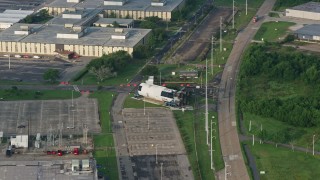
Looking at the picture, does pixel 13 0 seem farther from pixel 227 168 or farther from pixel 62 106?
pixel 227 168

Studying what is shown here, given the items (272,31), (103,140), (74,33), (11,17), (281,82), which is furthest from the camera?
(11,17)

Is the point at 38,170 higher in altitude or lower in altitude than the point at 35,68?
higher

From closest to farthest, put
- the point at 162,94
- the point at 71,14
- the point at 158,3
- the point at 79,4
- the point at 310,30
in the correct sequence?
the point at 162,94, the point at 310,30, the point at 71,14, the point at 158,3, the point at 79,4

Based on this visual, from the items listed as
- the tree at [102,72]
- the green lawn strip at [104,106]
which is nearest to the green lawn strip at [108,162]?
the green lawn strip at [104,106]

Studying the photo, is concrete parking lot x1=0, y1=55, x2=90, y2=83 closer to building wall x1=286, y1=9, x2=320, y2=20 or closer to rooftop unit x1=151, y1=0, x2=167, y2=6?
rooftop unit x1=151, y1=0, x2=167, y2=6

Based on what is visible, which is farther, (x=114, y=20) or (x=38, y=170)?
(x=114, y=20)

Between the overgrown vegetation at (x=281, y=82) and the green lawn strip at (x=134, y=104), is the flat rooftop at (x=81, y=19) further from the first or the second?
the green lawn strip at (x=134, y=104)

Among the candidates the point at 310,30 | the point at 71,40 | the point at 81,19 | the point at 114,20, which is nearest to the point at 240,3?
the point at 310,30

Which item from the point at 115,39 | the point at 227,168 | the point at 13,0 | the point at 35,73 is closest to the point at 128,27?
the point at 115,39

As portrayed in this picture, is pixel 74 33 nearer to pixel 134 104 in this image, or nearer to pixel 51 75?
pixel 51 75
